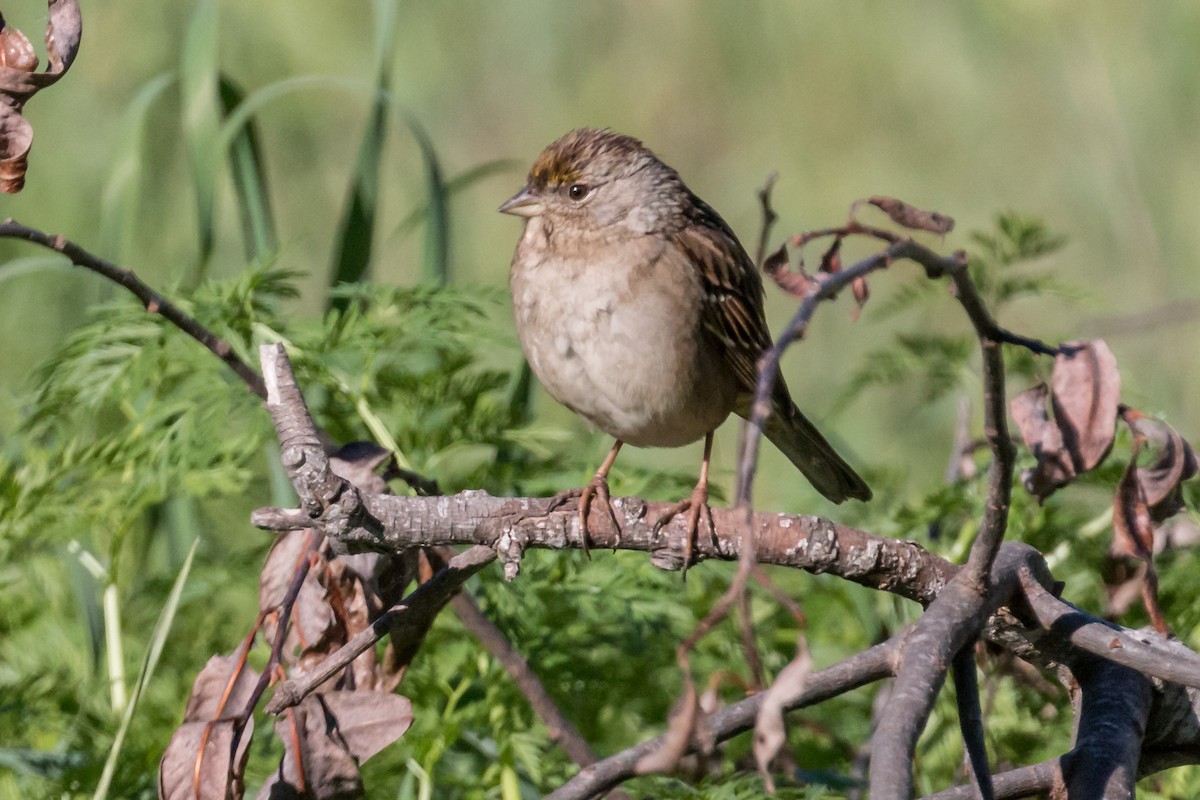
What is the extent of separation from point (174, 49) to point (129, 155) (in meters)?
2.64

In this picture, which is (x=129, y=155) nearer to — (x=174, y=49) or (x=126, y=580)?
(x=126, y=580)

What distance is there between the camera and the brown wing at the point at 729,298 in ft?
10.7

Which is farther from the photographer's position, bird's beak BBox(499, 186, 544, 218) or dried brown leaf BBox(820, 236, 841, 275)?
bird's beak BBox(499, 186, 544, 218)

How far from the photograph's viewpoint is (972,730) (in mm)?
1843

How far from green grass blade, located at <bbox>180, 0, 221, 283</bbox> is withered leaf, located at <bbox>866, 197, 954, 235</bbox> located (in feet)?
6.94

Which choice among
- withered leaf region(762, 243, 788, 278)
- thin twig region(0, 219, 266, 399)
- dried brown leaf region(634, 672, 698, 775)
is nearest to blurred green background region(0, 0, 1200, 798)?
thin twig region(0, 219, 266, 399)

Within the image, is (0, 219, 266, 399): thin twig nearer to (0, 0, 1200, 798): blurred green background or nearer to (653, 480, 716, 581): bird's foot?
(0, 0, 1200, 798): blurred green background

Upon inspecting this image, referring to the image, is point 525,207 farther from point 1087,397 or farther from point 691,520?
point 1087,397

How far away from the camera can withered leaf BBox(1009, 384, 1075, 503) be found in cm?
206

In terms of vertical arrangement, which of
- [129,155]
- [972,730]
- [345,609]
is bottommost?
[345,609]

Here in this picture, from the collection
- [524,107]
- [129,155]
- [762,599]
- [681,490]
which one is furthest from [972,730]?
[524,107]

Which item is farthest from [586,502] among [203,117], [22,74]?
[203,117]

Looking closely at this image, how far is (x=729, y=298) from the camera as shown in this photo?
3.33 metres

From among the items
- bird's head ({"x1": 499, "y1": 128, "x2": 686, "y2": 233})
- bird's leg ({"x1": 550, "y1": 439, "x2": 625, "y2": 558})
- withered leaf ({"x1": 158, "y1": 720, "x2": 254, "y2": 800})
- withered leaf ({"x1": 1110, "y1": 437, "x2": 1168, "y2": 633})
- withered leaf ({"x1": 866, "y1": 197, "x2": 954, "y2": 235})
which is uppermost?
withered leaf ({"x1": 866, "y1": 197, "x2": 954, "y2": 235})
